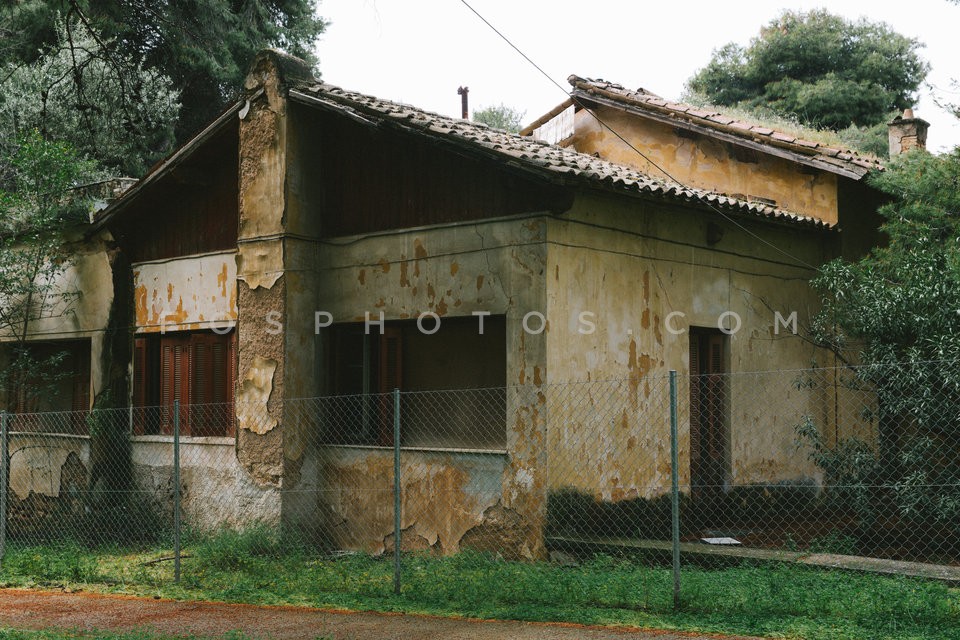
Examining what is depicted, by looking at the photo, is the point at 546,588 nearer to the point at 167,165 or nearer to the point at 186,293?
the point at 186,293

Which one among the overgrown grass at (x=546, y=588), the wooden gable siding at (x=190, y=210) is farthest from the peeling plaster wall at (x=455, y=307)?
the wooden gable siding at (x=190, y=210)

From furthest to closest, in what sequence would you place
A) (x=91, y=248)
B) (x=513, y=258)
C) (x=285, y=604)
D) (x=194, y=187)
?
(x=91, y=248)
(x=194, y=187)
(x=513, y=258)
(x=285, y=604)

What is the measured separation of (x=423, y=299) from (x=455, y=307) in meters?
0.49

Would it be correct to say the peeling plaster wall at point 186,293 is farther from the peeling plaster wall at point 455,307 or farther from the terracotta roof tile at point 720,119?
the terracotta roof tile at point 720,119

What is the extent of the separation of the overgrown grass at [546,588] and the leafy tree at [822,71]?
27600 millimetres

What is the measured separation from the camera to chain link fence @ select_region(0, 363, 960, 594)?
29.8ft

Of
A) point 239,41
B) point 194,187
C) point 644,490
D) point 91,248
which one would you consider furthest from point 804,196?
point 239,41

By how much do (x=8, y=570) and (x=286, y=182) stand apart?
5.14 m

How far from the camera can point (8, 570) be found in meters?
9.88

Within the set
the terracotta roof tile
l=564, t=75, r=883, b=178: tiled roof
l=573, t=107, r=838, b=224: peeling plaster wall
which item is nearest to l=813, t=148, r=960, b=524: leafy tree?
l=564, t=75, r=883, b=178: tiled roof

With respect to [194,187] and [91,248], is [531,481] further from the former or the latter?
[91,248]

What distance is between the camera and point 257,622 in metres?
7.29

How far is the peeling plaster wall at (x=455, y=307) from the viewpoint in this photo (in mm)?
9203

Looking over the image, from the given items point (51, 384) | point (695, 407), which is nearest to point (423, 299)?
point (695, 407)
